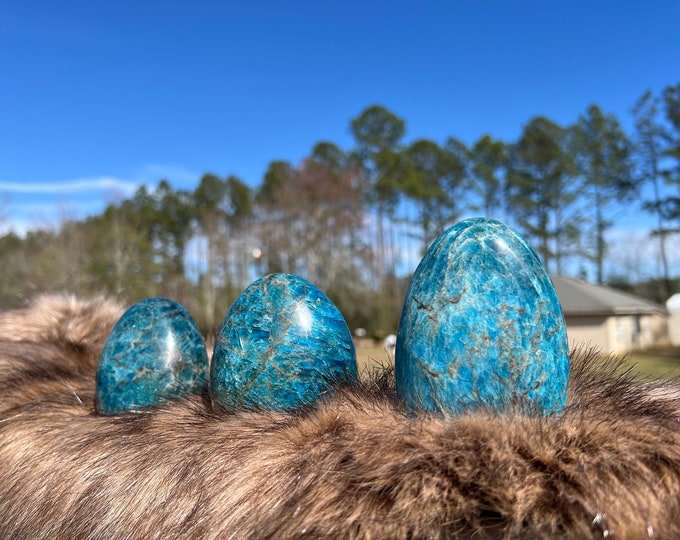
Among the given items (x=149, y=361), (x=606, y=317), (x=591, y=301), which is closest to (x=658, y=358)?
(x=606, y=317)

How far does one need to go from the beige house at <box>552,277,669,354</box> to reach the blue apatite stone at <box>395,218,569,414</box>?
20.1 meters

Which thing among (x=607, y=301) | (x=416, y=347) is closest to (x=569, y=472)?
(x=416, y=347)

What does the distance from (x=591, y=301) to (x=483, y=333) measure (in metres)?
22.5

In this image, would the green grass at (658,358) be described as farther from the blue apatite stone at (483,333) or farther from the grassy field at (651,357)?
the blue apatite stone at (483,333)

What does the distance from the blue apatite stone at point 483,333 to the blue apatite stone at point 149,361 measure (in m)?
1.59

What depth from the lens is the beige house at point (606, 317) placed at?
2188 centimetres

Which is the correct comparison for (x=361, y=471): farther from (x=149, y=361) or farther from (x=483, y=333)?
(x=149, y=361)

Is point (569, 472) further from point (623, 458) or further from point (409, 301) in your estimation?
point (409, 301)

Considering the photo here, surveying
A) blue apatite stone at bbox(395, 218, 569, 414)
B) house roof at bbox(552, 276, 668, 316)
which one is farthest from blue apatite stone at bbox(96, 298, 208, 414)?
house roof at bbox(552, 276, 668, 316)

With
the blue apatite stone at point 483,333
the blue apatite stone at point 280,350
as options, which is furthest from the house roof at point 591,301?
the blue apatite stone at point 483,333

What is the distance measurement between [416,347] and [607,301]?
23.4m

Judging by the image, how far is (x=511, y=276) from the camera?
2.23 metres

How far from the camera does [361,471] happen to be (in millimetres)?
1782

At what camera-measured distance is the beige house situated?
71.8ft
